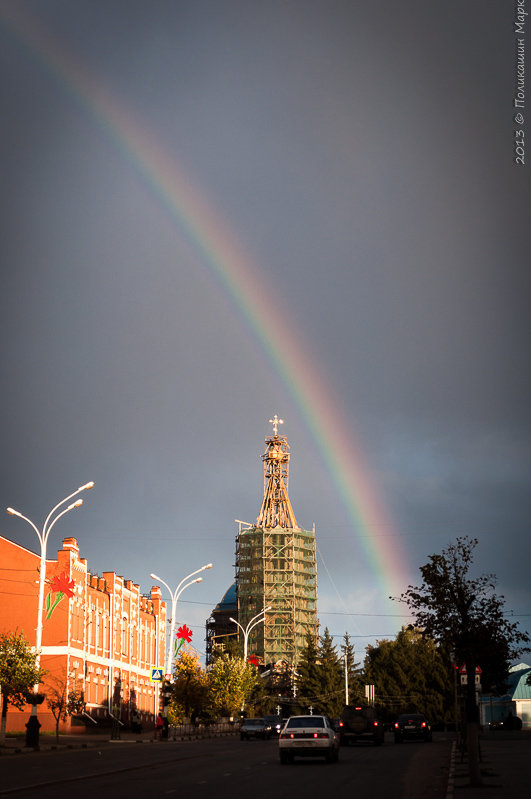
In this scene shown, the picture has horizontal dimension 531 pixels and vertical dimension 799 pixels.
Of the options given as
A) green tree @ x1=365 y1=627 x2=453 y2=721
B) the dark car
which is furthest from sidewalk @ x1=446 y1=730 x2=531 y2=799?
green tree @ x1=365 y1=627 x2=453 y2=721

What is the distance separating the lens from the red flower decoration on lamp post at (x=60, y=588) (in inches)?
2584

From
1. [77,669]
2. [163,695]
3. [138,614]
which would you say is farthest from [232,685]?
[163,695]

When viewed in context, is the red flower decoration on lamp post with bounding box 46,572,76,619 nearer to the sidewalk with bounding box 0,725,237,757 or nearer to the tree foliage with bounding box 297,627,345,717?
the sidewalk with bounding box 0,725,237,757

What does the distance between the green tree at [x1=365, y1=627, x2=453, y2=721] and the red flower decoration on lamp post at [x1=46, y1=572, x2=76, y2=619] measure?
51.3 meters

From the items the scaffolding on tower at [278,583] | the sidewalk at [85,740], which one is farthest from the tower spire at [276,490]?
the sidewalk at [85,740]

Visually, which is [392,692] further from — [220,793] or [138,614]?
[220,793]

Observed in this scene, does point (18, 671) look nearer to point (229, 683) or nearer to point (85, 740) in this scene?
point (85, 740)

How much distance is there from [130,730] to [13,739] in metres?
28.6

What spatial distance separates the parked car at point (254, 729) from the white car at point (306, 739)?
103ft

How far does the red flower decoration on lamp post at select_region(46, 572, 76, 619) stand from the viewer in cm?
6562

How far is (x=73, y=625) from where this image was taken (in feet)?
220

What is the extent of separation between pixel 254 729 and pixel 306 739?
32.7 metres

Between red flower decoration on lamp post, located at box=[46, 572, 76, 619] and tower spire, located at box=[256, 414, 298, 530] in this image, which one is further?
tower spire, located at box=[256, 414, 298, 530]

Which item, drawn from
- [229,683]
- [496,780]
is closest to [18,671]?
[496,780]
